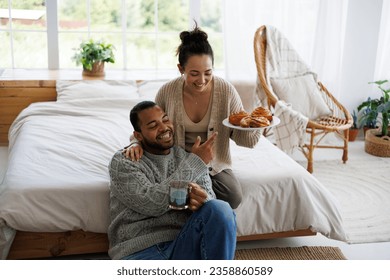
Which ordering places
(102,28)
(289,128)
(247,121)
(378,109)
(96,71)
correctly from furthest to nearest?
(102,28) < (96,71) < (378,109) < (289,128) < (247,121)

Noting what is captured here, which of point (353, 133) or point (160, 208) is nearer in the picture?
point (160, 208)

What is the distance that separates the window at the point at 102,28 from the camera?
4.23 metres

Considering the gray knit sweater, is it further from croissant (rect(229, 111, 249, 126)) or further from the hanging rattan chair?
the hanging rattan chair

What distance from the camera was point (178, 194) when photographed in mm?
1812

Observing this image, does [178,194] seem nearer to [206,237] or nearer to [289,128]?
[206,237]

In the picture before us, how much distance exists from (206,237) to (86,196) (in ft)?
2.23

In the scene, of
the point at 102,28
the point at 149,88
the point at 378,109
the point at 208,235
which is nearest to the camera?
the point at 208,235

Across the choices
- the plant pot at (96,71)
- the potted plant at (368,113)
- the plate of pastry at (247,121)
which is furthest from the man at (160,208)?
the potted plant at (368,113)

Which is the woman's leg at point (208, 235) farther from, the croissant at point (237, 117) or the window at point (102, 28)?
the window at point (102, 28)

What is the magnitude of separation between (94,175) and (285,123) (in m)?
1.65

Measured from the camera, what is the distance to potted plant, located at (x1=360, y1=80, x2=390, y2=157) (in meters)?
4.02

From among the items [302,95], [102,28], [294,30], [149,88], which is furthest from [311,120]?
[102,28]

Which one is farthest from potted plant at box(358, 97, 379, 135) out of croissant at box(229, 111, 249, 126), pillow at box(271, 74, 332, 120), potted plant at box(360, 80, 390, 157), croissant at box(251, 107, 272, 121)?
croissant at box(229, 111, 249, 126)
